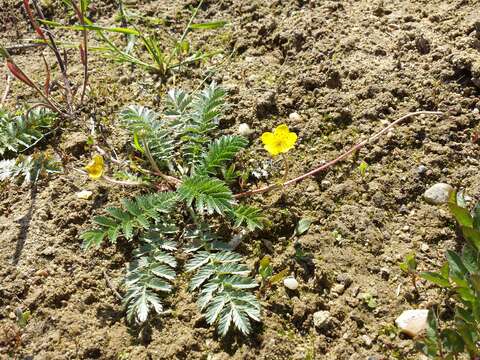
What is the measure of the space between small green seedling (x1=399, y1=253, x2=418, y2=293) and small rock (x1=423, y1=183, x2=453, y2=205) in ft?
1.01

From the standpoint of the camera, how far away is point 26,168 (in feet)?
9.33

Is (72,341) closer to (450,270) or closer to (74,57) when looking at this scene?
(450,270)

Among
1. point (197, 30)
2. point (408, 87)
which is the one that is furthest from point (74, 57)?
point (408, 87)

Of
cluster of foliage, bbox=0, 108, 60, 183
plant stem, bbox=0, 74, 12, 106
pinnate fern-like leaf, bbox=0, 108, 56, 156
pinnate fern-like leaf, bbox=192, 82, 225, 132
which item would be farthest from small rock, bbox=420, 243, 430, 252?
plant stem, bbox=0, 74, 12, 106

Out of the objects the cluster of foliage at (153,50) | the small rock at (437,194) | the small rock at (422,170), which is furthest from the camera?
the cluster of foliage at (153,50)

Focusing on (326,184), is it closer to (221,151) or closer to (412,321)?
(221,151)

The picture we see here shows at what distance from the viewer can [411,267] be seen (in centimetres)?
218

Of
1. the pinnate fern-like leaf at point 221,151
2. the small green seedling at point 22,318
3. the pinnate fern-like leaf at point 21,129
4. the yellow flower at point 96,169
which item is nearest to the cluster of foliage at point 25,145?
the pinnate fern-like leaf at point 21,129

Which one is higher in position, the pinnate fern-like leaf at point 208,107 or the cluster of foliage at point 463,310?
the pinnate fern-like leaf at point 208,107

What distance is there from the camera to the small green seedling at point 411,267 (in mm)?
2182

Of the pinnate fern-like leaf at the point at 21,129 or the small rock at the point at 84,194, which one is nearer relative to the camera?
the small rock at the point at 84,194

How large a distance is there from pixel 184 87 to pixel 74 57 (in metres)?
0.86

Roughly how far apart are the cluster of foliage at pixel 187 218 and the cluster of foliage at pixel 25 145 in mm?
509

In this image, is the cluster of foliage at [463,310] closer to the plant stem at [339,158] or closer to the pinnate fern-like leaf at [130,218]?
the plant stem at [339,158]
